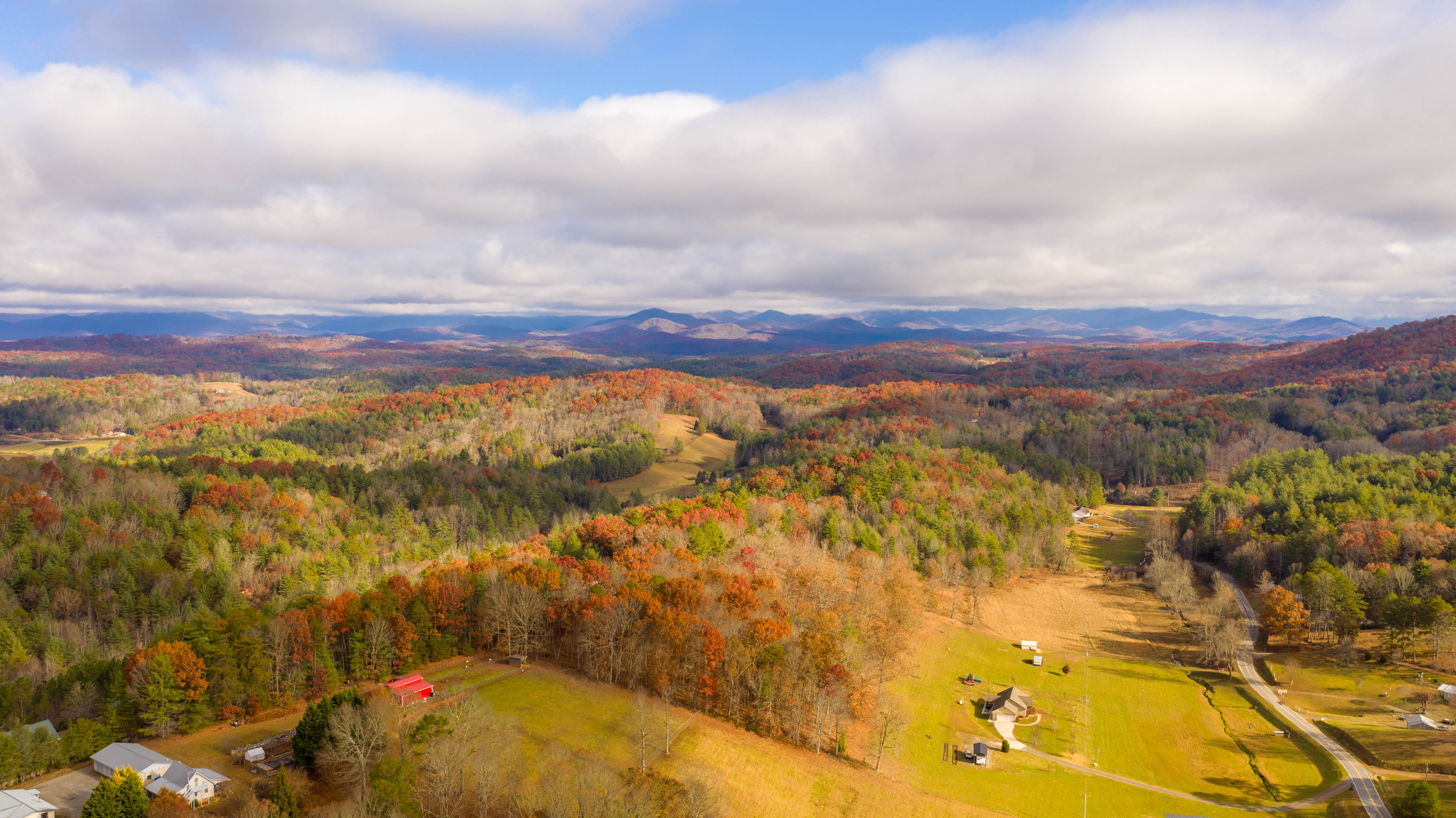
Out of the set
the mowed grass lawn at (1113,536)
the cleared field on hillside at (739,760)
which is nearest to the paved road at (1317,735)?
the mowed grass lawn at (1113,536)

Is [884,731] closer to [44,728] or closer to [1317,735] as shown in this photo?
[1317,735]

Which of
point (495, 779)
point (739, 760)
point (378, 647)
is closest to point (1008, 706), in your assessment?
point (739, 760)

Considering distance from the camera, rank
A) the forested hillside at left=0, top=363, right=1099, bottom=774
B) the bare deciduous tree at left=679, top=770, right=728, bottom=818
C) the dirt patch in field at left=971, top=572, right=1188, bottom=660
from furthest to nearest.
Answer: the dirt patch in field at left=971, top=572, right=1188, bottom=660, the forested hillside at left=0, top=363, right=1099, bottom=774, the bare deciduous tree at left=679, top=770, right=728, bottom=818

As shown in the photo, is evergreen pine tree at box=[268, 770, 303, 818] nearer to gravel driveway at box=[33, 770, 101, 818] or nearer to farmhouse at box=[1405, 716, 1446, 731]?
gravel driveway at box=[33, 770, 101, 818]

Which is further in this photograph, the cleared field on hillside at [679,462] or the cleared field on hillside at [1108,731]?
the cleared field on hillside at [679,462]

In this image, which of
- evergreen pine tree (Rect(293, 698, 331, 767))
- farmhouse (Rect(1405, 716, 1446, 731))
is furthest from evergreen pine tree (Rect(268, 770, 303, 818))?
farmhouse (Rect(1405, 716, 1446, 731))

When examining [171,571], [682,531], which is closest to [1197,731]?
[682,531]

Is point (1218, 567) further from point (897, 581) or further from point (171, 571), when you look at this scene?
point (171, 571)

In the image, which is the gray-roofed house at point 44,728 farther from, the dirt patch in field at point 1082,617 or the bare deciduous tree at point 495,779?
the dirt patch in field at point 1082,617
